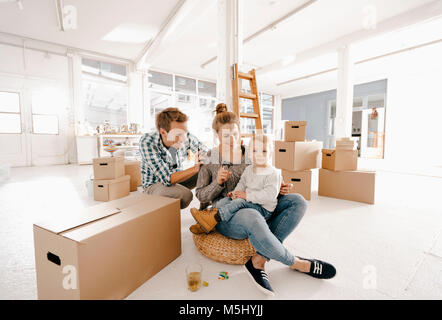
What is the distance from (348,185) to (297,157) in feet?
2.08

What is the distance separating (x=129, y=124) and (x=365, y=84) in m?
7.59

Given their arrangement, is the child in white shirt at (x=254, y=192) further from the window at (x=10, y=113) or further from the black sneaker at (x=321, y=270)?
the window at (x=10, y=113)

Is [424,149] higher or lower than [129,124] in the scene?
lower

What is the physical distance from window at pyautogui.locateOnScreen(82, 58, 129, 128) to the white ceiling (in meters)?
0.52

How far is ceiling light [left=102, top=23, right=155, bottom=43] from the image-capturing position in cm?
454

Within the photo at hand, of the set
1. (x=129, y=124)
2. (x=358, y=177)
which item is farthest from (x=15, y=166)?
(x=358, y=177)

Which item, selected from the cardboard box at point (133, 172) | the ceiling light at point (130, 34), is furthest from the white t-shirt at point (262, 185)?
the ceiling light at point (130, 34)

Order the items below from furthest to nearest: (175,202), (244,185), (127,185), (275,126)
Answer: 1. (275,126)
2. (127,185)
3. (244,185)
4. (175,202)

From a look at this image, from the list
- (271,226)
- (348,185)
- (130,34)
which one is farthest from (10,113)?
(348,185)

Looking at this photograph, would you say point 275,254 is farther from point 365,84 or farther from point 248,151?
point 365,84

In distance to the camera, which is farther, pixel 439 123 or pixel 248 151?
pixel 439 123

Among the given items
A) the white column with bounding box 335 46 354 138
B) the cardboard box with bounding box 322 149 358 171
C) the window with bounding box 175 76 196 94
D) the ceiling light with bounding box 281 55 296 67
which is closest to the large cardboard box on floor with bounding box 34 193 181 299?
the cardboard box with bounding box 322 149 358 171

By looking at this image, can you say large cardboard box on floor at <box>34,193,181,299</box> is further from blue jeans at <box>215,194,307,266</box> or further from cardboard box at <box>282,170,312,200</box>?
cardboard box at <box>282,170,312,200</box>
